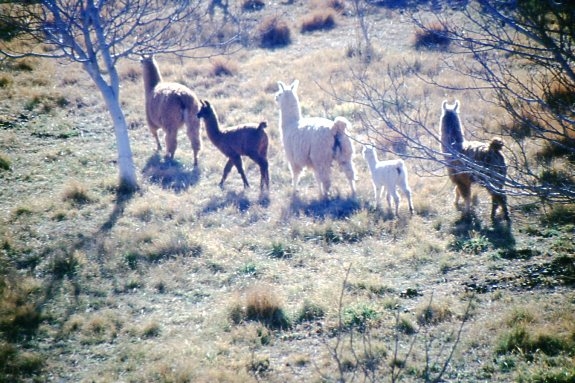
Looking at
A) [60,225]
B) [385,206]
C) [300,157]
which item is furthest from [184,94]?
[385,206]

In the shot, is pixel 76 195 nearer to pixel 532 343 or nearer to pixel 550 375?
pixel 532 343

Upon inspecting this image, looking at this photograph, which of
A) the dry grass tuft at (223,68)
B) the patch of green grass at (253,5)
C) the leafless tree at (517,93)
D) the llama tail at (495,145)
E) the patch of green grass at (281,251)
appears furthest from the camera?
the patch of green grass at (253,5)

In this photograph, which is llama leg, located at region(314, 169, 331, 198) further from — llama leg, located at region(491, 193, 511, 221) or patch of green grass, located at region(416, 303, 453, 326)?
patch of green grass, located at region(416, 303, 453, 326)

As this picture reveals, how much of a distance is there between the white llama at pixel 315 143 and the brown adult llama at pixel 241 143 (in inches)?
17.5

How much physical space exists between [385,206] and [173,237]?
3.46 meters

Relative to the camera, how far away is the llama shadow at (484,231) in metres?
7.71

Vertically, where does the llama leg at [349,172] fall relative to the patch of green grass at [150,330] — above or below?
above

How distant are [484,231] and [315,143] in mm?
3023

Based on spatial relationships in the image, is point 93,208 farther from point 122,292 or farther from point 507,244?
point 507,244

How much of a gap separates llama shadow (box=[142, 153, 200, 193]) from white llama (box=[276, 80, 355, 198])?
6.45 feet

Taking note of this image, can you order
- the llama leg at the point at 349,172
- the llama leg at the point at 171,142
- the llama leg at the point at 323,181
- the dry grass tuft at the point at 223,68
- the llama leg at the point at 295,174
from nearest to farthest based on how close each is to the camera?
the llama leg at the point at 349,172 → the llama leg at the point at 323,181 → the llama leg at the point at 295,174 → the llama leg at the point at 171,142 → the dry grass tuft at the point at 223,68

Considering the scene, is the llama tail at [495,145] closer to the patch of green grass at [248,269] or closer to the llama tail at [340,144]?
the llama tail at [340,144]

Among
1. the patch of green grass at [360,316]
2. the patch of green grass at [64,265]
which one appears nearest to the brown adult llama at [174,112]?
the patch of green grass at [64,265]

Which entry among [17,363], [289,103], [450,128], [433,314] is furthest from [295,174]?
[17,363]
